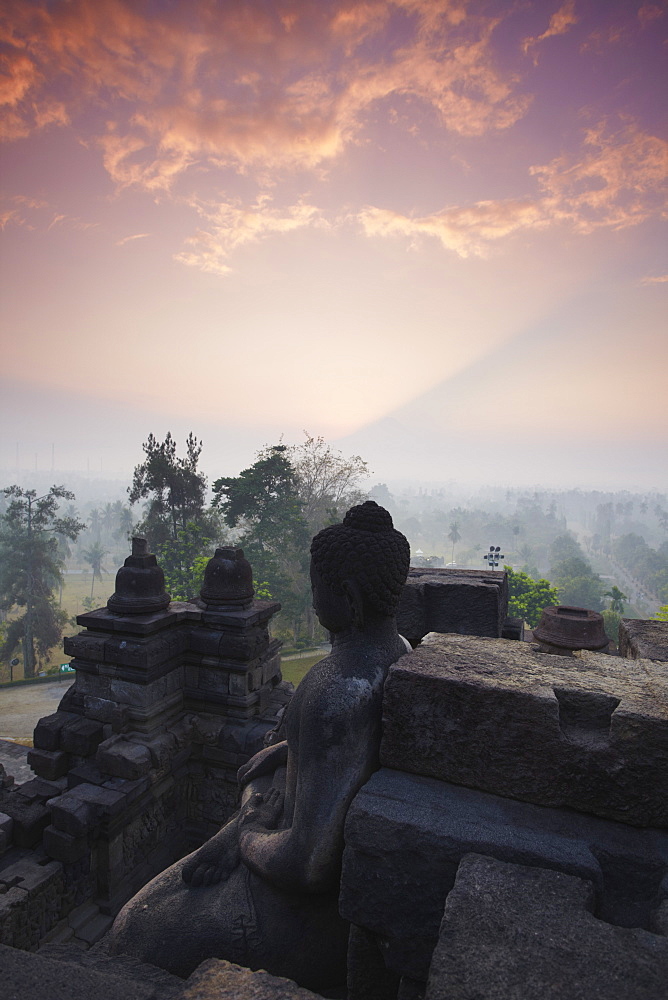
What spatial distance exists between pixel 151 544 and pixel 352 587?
1183 inches

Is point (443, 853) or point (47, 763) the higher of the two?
point (443, 853)

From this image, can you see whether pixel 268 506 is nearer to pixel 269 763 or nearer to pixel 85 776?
pixel 85 776

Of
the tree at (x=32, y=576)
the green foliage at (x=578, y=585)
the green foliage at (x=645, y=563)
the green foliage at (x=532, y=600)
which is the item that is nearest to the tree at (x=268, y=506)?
the tree at (x=32, y=576)

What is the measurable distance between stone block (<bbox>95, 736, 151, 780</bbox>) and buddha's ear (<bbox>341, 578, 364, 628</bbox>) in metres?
3.30

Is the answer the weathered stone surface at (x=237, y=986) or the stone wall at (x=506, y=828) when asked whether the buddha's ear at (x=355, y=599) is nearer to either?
the stone wall at (x=506, y=828)

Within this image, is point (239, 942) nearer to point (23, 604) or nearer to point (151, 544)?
point (151, 544)

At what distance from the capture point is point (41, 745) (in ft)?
15.1

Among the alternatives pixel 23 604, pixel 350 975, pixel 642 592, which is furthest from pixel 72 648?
pixel 642 592

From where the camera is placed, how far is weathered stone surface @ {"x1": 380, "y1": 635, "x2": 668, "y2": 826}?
154 centimetres

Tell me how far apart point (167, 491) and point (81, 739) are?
26.9 metres

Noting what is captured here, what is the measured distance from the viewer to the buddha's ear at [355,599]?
7.04ft

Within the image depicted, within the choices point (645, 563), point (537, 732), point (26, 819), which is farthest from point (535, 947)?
point (645, 563)

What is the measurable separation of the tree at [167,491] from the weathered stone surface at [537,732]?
95.9ft

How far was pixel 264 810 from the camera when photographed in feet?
7.55
